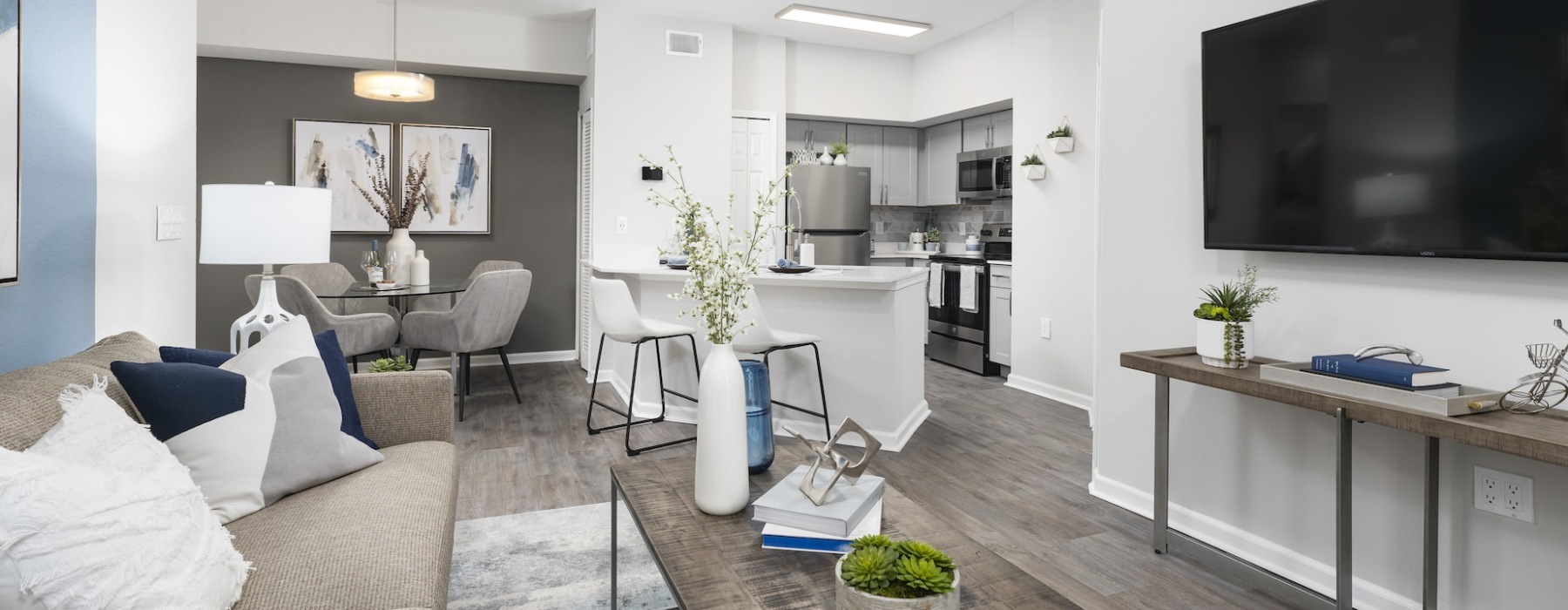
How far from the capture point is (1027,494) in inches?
123

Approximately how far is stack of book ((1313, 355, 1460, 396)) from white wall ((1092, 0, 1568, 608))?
21cm

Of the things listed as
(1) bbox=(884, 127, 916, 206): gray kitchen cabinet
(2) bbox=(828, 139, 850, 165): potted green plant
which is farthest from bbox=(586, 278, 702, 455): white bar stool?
(1) bbox=(884, 127, 916, 206): gray kitchen cabinet

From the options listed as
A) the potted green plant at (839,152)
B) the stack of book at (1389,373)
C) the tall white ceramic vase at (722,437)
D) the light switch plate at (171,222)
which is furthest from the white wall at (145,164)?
the potted green plant at (839,152)

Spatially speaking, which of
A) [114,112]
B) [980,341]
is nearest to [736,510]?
[114,112]

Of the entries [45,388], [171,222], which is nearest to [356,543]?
[45,388]

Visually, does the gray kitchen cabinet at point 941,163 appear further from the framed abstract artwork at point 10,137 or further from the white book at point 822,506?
the framed abstract artwork at point 10,137

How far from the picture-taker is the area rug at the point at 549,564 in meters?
2.17

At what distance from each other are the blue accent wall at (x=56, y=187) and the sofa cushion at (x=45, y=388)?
0.14 meters

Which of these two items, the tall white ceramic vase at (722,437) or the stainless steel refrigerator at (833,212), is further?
the stainless steel refrigerator at (833,212)

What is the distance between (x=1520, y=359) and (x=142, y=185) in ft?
12.0

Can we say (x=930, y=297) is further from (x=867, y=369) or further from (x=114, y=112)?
(x=114, y=112)

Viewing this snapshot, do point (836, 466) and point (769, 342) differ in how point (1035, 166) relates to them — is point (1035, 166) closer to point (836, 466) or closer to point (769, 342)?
point (769, 342)

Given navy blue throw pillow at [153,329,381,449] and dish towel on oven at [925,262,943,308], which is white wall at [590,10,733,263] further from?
navy blue throw pillow at [153,329,381,449]

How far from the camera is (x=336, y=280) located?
5109 millimetres
